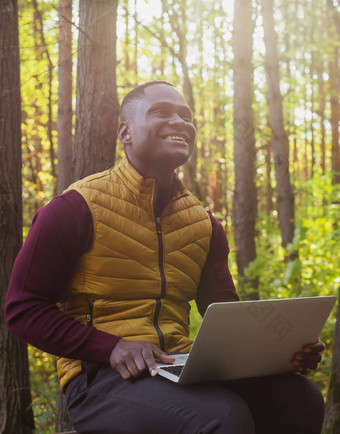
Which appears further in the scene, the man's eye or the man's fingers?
the man's eye

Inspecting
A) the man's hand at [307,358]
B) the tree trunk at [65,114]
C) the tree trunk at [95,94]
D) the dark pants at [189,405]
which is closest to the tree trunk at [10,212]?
the tree trunk at [95,94]

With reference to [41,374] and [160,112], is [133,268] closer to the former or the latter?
[160,112]

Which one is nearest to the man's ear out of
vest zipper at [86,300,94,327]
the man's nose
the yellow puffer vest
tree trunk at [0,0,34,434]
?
the yellow puffer vest

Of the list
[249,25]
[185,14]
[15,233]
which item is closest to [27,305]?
[15,233]

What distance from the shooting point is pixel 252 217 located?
8992 mm

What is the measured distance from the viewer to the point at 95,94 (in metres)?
4.43

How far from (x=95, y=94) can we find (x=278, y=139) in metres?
7.36

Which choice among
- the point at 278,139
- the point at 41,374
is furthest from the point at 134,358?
the point at 278,139

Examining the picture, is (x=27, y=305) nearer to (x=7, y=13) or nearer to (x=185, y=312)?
(x=185, y=312)

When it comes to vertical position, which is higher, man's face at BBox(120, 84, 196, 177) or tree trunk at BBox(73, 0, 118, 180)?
tree trunk at BBox(73, 0, 118, 180)

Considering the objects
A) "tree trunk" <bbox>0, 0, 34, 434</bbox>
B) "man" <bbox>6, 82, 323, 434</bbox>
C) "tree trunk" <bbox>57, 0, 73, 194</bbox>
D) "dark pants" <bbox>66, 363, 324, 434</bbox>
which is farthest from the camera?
"tree trunk" <bbox>57, 0, 73, 194</bbox>

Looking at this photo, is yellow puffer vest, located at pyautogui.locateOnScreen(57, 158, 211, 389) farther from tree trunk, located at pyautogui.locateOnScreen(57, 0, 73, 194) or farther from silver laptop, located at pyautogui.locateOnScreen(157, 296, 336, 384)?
tree trunk, located at pyautogui.locateOnScreen(57, 0, 73, 194)

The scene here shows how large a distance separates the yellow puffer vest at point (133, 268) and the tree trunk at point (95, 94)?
1584 millimetres

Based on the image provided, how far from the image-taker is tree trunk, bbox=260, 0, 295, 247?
1100 cm
